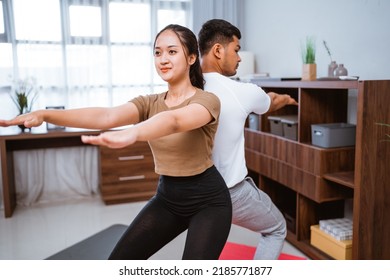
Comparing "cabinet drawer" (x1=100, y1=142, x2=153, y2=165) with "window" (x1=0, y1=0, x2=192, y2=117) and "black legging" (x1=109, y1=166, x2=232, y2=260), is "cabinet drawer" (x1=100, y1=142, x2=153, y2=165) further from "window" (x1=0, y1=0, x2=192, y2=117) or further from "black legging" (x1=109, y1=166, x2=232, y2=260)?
"black legging" (x1=109, y1=166, x2=232, y2=260)

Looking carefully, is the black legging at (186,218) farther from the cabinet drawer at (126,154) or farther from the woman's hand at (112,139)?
the cabinet drawer at (126,154)

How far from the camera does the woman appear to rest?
1.32 meters

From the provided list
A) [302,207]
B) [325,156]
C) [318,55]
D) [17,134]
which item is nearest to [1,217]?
[17,134]

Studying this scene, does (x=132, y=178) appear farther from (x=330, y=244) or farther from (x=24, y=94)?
(x=330, y=244)

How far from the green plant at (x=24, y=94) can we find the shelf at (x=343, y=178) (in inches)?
104

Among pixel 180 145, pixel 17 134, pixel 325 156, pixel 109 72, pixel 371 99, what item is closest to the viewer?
pixel 180 145

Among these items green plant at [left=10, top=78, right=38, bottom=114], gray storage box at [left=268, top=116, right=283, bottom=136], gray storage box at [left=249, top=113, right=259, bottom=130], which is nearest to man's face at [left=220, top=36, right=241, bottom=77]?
gray storage box at [left=268, top=116, right=283, bottom=136]

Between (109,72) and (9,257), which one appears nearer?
(9,257)

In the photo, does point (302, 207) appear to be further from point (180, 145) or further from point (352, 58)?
point (180, 145)

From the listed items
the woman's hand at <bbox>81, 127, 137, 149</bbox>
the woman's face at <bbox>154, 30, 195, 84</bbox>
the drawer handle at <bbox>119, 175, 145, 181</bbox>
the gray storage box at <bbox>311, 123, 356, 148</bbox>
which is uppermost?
the woman's face at <bbox>154, 30, 195, 84</bbox>

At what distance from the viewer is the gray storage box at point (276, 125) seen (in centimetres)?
299

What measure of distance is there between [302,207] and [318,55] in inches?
47.7

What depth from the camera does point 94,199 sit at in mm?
4008

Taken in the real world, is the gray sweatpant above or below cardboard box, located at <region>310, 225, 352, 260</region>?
above
